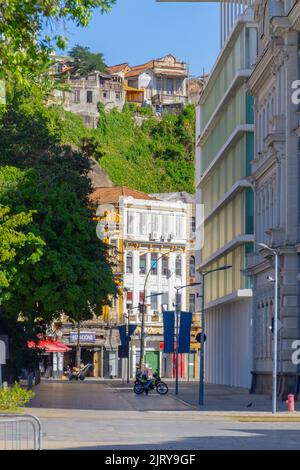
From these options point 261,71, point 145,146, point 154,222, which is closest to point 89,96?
point 145,146

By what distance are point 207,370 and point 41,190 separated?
45.2 meters

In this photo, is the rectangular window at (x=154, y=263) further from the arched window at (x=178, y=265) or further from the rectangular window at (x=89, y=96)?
the rectangular window at (x=89, y=96)

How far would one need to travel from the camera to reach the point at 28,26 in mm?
25531

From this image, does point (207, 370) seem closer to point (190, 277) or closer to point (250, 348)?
point (250, 348)

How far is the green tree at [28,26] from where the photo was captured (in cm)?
2520

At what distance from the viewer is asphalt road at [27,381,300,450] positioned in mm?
29547

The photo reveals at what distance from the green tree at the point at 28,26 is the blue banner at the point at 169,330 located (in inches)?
1819

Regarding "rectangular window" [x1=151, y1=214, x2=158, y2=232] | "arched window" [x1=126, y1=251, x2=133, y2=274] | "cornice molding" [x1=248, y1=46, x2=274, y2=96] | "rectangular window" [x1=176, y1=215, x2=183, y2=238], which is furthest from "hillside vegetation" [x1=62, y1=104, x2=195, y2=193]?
"cornice molding" [x1=248, y1=46, x2=274, y2=96]

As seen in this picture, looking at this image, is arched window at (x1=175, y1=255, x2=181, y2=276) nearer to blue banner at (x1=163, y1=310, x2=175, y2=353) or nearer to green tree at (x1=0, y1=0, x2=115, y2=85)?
blue banner at (x1=163, y1=310, x2=175, y2=353)

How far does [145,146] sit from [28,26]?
15929 cm

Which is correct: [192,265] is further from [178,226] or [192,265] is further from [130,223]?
[130,223]

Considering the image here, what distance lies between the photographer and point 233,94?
8294 centimetres

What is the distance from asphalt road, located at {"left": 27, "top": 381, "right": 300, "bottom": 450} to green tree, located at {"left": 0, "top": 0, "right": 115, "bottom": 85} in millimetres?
7351

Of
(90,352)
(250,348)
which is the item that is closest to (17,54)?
(250,348)
